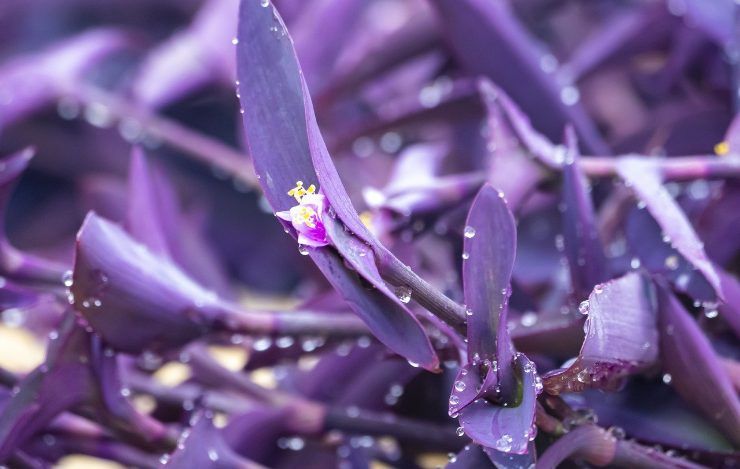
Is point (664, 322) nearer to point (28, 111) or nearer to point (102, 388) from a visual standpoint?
point (102, 388)

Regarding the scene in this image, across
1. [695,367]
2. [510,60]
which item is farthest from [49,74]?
[695,367]

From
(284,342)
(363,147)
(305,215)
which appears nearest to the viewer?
(305,215)

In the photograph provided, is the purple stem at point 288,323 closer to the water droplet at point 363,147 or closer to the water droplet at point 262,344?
the water droplet at point 262,344

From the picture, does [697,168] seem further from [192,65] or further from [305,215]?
[192,65]

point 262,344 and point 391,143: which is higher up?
point 391,143

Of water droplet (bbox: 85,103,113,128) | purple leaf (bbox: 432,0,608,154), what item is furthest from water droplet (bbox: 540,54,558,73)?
water droplet (bbox: 85,103,113,128)
